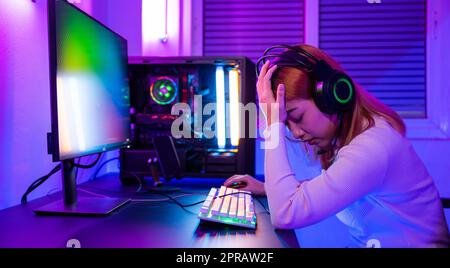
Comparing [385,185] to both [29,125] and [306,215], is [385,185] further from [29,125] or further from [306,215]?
[29,125]

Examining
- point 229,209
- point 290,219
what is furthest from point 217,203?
point 290,219

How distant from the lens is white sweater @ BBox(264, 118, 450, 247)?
743mm

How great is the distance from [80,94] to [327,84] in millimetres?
615

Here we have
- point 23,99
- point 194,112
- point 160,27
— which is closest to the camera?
point 23,99

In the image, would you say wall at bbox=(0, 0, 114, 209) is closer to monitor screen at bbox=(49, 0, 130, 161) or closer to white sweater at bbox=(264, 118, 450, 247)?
monitor screen at bbox=(49, 0, 130, 161)

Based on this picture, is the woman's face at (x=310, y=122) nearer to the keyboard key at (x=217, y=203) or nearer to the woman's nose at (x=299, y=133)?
the woman's nose at (x=299, y=133)

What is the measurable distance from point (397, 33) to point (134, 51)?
4.58ft

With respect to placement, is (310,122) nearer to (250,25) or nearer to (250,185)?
(250,185)

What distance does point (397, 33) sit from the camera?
5.98 feet

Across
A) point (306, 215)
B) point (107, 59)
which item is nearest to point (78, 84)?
point (107, 59)

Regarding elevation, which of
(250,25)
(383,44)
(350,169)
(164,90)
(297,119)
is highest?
(250,25)

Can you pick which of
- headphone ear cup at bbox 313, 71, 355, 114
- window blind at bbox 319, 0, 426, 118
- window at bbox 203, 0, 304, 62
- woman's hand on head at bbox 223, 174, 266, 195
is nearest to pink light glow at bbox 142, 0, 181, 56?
window at bbox 203, 0, 304, 62

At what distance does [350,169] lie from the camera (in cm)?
74

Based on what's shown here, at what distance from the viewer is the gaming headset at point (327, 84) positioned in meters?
0.81
